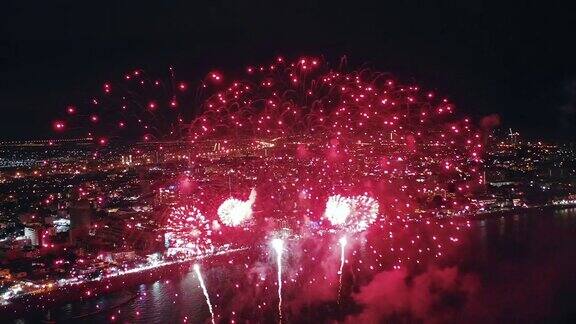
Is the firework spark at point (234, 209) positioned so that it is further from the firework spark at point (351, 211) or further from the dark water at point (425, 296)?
the firework spark at point (351, 211)

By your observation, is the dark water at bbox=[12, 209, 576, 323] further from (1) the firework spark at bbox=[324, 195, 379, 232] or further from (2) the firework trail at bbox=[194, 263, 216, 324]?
(1) the firework spark at bbox=[324, 195, 379, 232]

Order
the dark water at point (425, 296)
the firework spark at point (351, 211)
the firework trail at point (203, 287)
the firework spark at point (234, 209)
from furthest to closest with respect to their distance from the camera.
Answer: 1. the firework spark at point (351, 211)
2. the firework spark at point (234, 209)
3. the firework trail at point (203, 287)
4. the dark water at point (425, 296)

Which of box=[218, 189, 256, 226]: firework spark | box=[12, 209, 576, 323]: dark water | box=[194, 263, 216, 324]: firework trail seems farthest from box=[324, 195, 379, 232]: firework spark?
box=[194, 263, 216, 324]: firework trail

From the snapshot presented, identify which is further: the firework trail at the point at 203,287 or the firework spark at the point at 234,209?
the firework spark at the point at 234,209

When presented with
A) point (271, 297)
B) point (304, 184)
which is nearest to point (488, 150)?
point (304, 184)

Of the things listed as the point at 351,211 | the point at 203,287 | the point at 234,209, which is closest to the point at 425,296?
the point at 351,211

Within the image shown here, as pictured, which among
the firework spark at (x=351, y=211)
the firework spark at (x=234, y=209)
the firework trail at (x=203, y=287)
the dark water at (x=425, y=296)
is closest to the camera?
the dark water at (x=425, y=296)

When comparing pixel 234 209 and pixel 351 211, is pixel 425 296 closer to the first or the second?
pixel 351 211

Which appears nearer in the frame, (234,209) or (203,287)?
(234,209)

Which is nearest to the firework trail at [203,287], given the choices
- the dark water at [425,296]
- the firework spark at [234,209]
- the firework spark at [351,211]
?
the dark water at [425,296]
